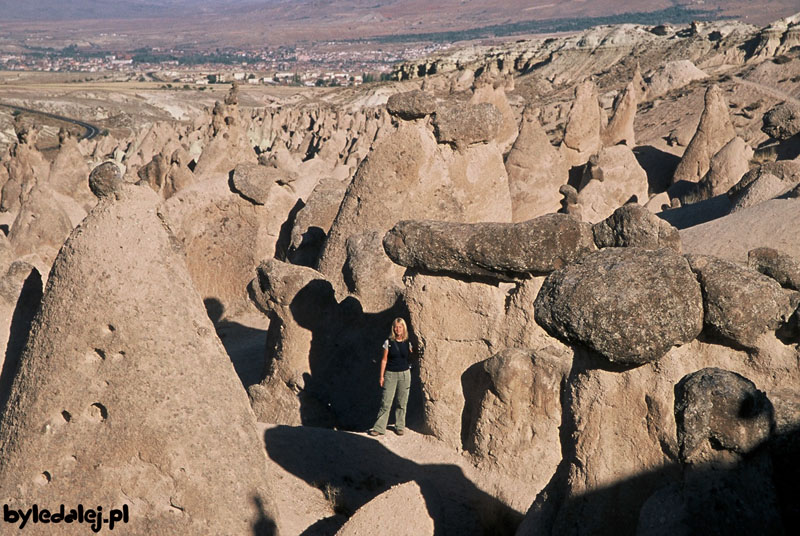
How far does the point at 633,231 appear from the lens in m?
5.90

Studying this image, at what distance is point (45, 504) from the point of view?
4465 millimetres

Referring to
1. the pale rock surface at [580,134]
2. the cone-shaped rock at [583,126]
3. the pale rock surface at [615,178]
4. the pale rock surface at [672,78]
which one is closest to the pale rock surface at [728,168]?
the pale rock surface at [615,178]

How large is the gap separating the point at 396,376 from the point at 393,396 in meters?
0.19

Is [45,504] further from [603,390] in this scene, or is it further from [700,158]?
[700,158]

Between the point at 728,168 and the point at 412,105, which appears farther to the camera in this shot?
the point at 728,168

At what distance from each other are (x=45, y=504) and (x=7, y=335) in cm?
159

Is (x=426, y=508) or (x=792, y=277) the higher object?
(x=792, y=277)

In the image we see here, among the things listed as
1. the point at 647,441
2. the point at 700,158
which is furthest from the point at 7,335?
the point at 700,158

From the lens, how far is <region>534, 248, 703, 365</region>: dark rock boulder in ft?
11.5

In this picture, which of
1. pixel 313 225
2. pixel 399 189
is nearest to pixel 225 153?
pixel 313 225

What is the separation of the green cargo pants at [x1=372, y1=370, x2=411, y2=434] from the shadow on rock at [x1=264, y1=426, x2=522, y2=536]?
264 mm

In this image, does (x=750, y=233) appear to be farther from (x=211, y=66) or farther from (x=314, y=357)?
(x=211, y=66)

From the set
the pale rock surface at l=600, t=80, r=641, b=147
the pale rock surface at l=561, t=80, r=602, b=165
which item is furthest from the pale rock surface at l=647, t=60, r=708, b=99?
the pale rock surface at l=561, t=80, r=602, b=165

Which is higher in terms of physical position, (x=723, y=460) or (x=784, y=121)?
(x=723, y=460)
